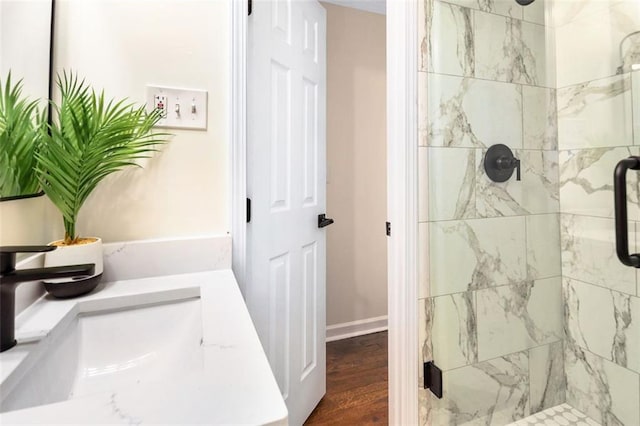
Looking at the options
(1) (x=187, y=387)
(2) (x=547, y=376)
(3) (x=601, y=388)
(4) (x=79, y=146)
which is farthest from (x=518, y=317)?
(4) (x=79, y=146)

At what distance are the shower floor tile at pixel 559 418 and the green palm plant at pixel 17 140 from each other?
5.90 ft

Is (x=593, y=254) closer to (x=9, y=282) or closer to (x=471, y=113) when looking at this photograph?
(x=471, y=113)

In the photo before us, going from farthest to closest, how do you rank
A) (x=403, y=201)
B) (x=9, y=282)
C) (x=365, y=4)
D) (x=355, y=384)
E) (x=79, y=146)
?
(x=365, y=4)
(x=355, y=384)
(x=403, y=201)
(x=79, y=146)
(x=9, y=282)

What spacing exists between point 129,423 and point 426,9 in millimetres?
1414

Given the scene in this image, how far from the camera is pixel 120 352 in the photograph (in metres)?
0.72

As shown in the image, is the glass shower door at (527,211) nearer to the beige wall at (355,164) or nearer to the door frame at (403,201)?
the door frame at (403,201)

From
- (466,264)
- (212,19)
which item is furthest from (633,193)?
(212,19)

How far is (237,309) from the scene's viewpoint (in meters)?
0.69

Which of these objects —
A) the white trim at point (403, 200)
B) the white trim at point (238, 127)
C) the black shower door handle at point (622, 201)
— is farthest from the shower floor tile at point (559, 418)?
the white trim at point (238, 127)

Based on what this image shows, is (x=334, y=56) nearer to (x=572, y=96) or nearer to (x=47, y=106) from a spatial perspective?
(x=572, y=96)

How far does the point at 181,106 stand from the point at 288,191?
51cm

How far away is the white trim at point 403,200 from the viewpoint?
3.79 ft

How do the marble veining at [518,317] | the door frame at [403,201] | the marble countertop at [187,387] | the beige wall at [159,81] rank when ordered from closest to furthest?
1. the marble countertop at [187,387]
2. the beige wall at [159,81]
3. the door frame at [403,201]
4. the marble veining at [518,317]

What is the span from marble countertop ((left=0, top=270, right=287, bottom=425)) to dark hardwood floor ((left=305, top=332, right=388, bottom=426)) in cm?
111
